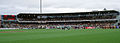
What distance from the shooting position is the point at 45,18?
239ft

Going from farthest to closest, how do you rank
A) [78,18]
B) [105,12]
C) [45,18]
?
[45,18]
[78,18]
[105,12]

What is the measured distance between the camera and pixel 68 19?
226 ft

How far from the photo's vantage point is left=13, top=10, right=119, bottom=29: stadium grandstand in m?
62.0

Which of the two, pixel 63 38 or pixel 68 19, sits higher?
pixel 63 38

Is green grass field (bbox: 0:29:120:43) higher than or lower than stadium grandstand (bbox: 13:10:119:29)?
higher

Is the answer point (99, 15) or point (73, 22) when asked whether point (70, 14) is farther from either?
point (99, 15)

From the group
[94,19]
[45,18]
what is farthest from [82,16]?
[45,18]

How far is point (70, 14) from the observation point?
7000 cm

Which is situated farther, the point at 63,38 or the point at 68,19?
the point at 68,19

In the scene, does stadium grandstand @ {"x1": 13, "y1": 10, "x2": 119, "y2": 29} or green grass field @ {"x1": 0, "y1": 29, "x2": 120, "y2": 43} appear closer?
green grass field @ {"x1": 0, "y1": 29, "x2": 120, "y2": 43}

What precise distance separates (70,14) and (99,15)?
12668 mm

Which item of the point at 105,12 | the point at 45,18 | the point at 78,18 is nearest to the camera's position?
the point at 105,12

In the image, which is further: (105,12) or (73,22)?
(73,22)

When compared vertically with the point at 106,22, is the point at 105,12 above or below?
above
